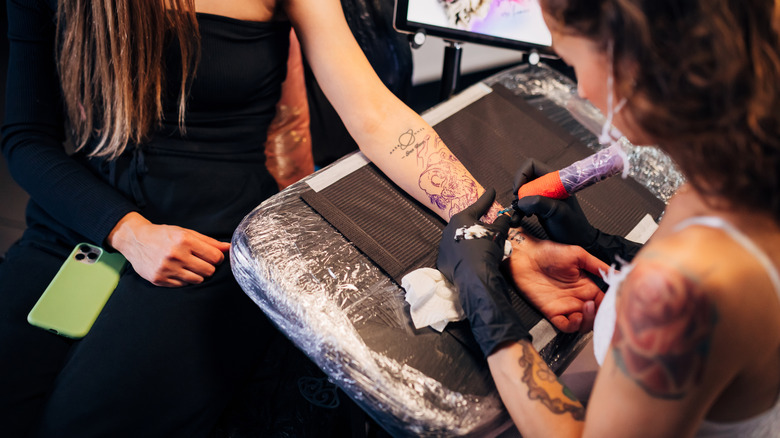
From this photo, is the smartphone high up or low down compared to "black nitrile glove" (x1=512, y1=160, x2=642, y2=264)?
down

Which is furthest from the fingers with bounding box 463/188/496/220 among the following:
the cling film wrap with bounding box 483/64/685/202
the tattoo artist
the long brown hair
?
the long brown hair

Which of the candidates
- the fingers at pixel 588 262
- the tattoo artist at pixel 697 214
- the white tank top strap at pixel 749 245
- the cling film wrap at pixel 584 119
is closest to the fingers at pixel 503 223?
the fingers at pixel 588 262

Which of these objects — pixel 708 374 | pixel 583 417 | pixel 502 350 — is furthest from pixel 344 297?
pixel 708 374

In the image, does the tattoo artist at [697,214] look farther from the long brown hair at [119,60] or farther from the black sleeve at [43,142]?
the black sleeve at [43,142]

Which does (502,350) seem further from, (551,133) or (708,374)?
(551,133)

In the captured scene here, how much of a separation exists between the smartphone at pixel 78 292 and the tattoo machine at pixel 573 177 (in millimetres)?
827

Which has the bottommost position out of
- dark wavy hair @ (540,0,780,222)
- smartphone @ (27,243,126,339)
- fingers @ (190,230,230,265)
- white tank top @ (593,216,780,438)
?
smartphone @ (27,243,126,339)

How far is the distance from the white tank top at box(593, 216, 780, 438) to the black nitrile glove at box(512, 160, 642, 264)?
0.61 ft

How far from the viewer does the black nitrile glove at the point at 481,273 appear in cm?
72

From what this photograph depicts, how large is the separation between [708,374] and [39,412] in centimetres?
102

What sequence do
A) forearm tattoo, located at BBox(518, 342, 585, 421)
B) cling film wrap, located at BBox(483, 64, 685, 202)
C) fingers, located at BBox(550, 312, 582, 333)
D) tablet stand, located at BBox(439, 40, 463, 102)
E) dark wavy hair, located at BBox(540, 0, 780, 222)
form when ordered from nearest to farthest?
dark wavy hair, located at BBox(540, 0, 780, 222) < forearm tattoo, located at BBox(518, 342, 585, 421) < fingers, located at BBox(550, 312, 582, 333) < cling film wrap, located at BBox(483, 64, 685, 202) < tablet stand, located at BBox(439, 40, 463, 102)

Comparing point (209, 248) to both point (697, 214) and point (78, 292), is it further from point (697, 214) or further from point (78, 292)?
point (697, 214)

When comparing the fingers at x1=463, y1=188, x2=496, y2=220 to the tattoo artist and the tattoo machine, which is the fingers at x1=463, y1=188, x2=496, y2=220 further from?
the tattoo artist

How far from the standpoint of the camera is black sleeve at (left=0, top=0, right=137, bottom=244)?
98 cm
